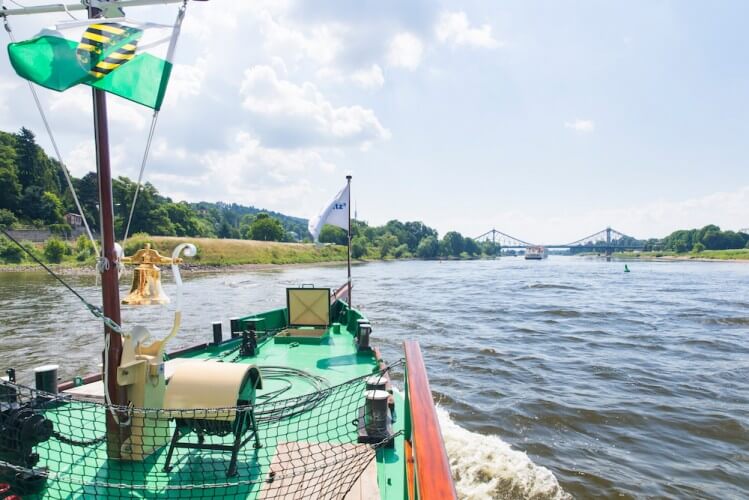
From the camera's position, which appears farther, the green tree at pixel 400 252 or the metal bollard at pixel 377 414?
the green tree at pixel 400 252

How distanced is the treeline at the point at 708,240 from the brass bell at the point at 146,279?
145m

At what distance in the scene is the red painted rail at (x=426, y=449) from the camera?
1.42 m

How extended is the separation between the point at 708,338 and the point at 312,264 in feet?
233

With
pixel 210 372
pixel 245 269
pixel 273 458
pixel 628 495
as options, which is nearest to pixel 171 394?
pixel 210 372

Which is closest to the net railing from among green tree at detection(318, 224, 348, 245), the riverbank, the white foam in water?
the white foam in water

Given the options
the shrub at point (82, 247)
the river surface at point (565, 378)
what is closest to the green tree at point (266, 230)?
the shrub at point (82, 247)

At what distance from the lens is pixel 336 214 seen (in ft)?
39.5

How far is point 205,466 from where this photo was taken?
13.5 ft

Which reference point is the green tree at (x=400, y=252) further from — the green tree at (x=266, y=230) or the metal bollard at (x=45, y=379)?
the metal bollard at (x=45, y=379)

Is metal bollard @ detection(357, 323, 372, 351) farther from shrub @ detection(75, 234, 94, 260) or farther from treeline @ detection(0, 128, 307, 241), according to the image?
treeline @ detection(0, 128, 307, 241)

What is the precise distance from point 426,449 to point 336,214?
34.8 feet

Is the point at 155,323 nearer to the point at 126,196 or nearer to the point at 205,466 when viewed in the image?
the point at 205,466

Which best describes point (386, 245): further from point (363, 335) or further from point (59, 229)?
point (363, 335)

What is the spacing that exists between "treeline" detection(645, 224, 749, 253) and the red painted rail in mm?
145302
